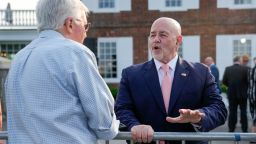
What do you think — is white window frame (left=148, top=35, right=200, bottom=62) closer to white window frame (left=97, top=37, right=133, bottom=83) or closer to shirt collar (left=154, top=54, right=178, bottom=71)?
white window frame (left=97, top=37, right=133, bottom=83)

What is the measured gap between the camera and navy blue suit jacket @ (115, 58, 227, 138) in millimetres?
3137

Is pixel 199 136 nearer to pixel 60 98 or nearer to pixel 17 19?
pixel 60 98

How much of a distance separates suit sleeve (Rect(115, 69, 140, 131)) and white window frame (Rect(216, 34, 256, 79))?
60.4ft

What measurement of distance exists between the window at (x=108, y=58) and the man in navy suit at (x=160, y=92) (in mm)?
19428

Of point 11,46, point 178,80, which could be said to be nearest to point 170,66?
point 178,80

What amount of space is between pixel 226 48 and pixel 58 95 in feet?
64.6

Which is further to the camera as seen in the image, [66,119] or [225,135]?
[225,135]

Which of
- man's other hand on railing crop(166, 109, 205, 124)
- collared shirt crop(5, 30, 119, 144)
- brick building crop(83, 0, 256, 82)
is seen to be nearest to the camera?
collared shirt crop(5, 30, 119, 144)

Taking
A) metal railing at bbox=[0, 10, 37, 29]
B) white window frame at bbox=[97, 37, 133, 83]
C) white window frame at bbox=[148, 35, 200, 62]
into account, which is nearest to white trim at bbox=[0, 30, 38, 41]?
metal railing at bbox=[0, 10, 37, 29]

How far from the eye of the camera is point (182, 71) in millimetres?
3217

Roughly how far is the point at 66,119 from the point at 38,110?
0.14m

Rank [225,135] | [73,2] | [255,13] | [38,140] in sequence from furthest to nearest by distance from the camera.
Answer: [255,13]
[225,135]
[73,2]
[38,140]

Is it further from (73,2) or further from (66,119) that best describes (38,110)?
(73,2)

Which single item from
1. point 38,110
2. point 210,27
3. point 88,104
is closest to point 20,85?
point 38,110
